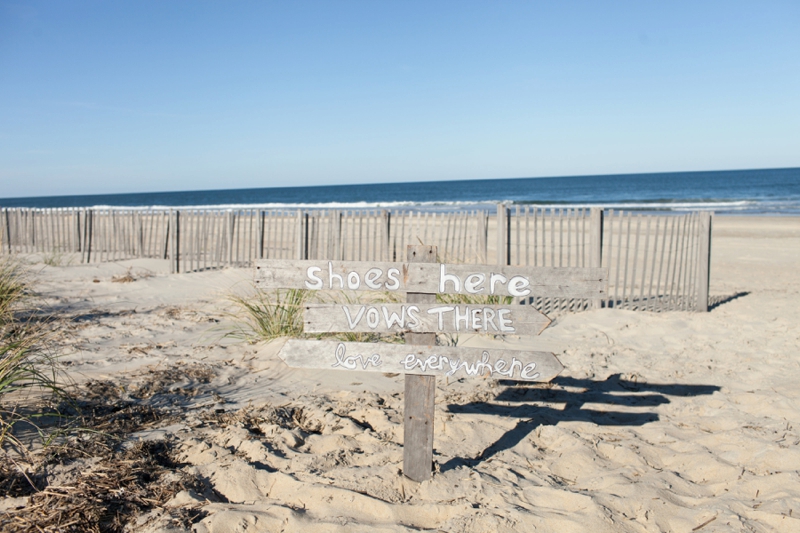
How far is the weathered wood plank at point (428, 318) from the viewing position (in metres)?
3.02

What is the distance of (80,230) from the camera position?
13586mm

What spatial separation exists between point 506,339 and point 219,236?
747cm

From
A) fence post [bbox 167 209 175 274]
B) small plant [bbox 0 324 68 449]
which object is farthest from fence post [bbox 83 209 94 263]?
small plant [bbox 0 324 68 449]

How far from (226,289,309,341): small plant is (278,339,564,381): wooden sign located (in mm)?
2867

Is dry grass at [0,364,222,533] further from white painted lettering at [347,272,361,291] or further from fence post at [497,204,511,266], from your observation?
fence post at [497,204,511,266]

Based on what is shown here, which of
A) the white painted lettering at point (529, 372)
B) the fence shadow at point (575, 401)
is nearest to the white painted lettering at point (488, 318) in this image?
the white painted lettering at point (529, 372)

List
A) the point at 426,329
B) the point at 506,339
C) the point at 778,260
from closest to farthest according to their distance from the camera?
the point at 426,329 < the point at 506,339 < the point at 778,260

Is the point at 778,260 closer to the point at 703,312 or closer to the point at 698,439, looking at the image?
the point at 703,312


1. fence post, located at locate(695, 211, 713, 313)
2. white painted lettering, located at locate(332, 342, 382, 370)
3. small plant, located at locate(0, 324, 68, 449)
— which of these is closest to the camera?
white painted lettering, located at locate(332, 342, 382, 370)

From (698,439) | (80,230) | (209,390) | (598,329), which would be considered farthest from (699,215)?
(80,230)

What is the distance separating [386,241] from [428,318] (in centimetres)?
722

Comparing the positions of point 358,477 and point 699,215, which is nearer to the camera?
point 358,477

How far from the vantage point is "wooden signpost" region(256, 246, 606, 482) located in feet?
9.93

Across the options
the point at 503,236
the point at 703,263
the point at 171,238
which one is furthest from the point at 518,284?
the point at 171,238
